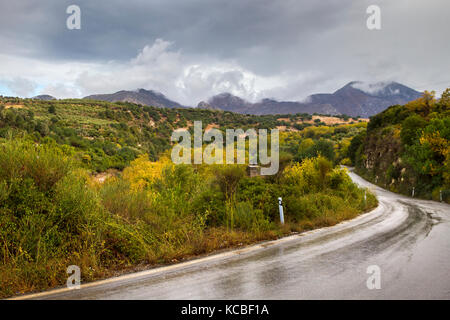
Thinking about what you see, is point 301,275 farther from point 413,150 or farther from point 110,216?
point 413,150

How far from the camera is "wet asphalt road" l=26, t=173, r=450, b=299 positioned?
3676 mm

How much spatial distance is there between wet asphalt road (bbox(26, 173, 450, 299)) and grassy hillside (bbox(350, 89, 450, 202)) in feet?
75.0

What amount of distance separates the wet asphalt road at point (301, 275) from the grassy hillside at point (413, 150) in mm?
22849

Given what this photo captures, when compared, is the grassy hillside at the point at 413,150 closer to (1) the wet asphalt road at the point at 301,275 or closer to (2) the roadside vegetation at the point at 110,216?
(2) the roadside vegetation at the point at 110,216

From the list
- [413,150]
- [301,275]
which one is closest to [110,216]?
[301,275]

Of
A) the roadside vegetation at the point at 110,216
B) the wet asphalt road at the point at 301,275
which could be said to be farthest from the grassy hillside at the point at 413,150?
the wet asphalt road at the point at 301,275

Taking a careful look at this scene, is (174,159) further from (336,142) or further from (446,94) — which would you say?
(336,142)

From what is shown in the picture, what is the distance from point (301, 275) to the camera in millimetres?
4375

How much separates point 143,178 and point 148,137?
58.6 meters

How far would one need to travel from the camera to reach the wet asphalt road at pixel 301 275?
368 cm

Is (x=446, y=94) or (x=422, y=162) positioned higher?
(x=446, y=94)

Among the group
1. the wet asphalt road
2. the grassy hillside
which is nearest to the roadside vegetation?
the wet asphalt road

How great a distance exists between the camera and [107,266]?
4.82 metres

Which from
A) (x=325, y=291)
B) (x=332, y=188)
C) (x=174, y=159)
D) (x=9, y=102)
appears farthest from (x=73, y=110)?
(x=325, y=291)
